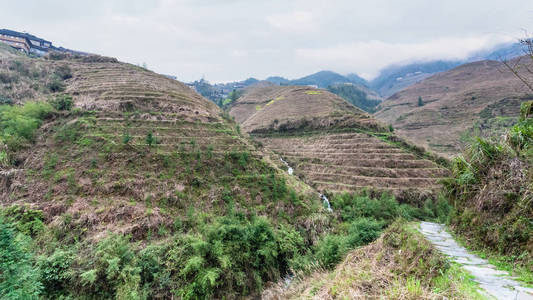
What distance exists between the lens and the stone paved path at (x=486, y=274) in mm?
2853

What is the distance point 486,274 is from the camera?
11.4 ft

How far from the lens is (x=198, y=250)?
37.1 feet

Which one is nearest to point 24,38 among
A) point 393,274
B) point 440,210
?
point 393,274

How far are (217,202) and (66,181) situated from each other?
35.2 ft

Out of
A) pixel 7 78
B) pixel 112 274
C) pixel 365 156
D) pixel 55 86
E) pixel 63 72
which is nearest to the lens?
pixel 112 274

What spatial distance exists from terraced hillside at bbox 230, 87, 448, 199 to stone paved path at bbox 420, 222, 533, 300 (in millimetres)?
19001

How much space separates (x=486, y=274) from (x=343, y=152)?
89.9 feet

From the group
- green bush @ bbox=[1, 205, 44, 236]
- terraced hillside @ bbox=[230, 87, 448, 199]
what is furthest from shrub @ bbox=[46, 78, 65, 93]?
terraced hillside @ bbox=[230, 87, 448, 199]

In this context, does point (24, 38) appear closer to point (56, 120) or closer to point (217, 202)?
point (56, 120)

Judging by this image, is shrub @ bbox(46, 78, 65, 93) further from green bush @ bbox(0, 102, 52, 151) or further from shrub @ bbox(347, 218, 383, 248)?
shrub @ bbox(347, 218, 383, 248)

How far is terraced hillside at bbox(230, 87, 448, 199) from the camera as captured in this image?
2328 cm

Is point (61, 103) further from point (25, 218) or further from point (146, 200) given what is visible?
point (146, 200)

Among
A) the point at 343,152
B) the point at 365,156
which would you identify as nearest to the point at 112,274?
the point at 365,156

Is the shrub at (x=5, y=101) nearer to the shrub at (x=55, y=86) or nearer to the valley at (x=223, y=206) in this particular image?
the valley at (x=223, y=206)
